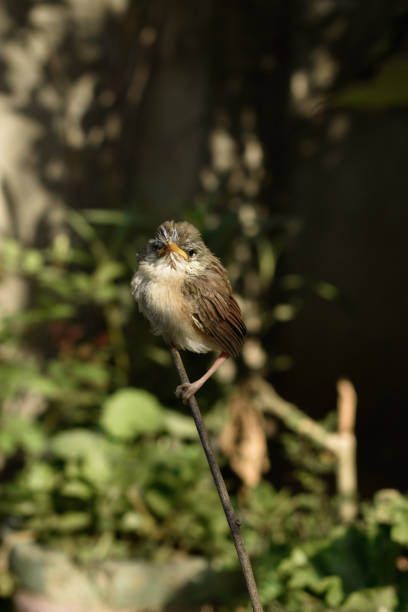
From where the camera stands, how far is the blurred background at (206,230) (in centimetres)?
251

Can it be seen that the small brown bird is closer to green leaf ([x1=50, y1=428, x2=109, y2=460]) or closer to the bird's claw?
the bird's claw

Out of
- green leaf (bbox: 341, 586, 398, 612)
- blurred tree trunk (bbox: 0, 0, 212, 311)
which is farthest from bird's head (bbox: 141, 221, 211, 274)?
blurred tree trunk (bbox: 0, 0, 212, 311)

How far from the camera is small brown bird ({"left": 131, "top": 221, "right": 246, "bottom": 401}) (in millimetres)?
585

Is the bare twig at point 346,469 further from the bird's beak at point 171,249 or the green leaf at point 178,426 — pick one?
the bird's beak at point 171,249

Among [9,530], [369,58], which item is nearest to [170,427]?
[9,530]

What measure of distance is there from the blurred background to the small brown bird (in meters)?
1.74

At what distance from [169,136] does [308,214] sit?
0.75 metres

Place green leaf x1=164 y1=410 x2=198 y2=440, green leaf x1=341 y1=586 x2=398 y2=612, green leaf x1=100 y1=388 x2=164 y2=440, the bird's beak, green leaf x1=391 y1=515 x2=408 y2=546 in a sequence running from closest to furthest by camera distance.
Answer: the bird's beak
green leaf x1=391 y1=515 x2=408 y2=546
green leaf x1=341 y1=586 x2=398 y2=612
green leaf x1=100 y1=388 x2=164 y2=440
green leaf x1=164 y1=410 x2=198 y2=440

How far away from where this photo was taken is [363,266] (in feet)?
10.3

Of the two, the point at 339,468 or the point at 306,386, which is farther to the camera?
the point at 306,386

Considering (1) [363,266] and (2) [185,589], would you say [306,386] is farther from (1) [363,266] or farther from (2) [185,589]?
(2) [185,589]

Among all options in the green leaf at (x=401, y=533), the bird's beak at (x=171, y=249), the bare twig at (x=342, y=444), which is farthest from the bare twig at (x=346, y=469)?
the bird's beak at (x=171, y=249)

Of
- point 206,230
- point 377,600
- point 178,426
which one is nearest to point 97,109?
point 206,230

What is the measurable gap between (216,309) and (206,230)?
2140 mm
